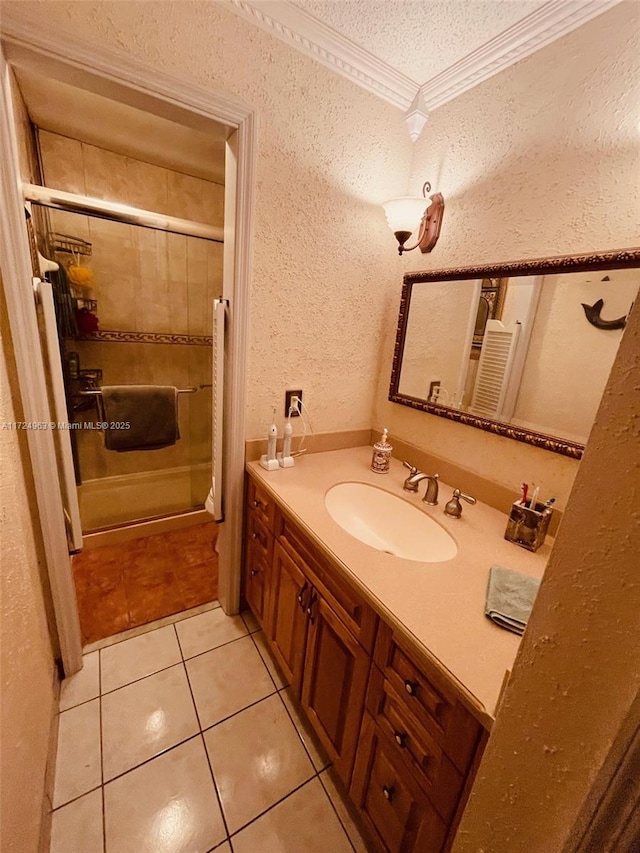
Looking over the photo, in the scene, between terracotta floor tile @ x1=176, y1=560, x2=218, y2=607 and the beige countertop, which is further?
terracotta floor tile @ x1=176, y1=560, x2=218, y2=607

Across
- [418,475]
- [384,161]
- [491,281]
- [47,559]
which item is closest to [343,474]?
[418,475]

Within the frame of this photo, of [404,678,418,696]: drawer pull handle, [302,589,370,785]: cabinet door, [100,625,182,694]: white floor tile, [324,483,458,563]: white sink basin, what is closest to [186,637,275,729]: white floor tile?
[100,625,182,694]: white floor tile

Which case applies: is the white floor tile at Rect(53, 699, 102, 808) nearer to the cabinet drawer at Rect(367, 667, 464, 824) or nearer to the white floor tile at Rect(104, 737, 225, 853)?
the white floor tile at Rect(104, 737, 225, 853)

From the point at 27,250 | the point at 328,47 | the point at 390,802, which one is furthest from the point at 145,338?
the point at 390,802

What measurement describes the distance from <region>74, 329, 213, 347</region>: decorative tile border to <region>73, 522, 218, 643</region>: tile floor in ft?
4.52

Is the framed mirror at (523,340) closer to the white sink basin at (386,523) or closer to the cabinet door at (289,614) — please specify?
the white sink basin at (386,523)

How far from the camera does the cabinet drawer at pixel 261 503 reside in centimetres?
128

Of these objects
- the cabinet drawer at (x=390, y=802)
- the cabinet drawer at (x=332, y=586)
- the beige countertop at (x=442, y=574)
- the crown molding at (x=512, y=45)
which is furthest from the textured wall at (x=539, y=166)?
the cabinet drawer at (x=390, y=802)

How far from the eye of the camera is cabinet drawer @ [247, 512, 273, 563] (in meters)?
1.32

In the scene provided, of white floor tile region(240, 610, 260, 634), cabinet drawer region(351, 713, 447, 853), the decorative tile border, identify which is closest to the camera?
cabinet drawer region(351, 713, 447, 853)

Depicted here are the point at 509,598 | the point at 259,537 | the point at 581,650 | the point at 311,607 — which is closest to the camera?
the point at 581,650

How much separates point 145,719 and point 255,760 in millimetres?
427

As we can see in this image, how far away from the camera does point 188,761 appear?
1118mm

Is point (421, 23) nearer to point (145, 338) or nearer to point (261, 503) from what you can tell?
point (261, 503)
